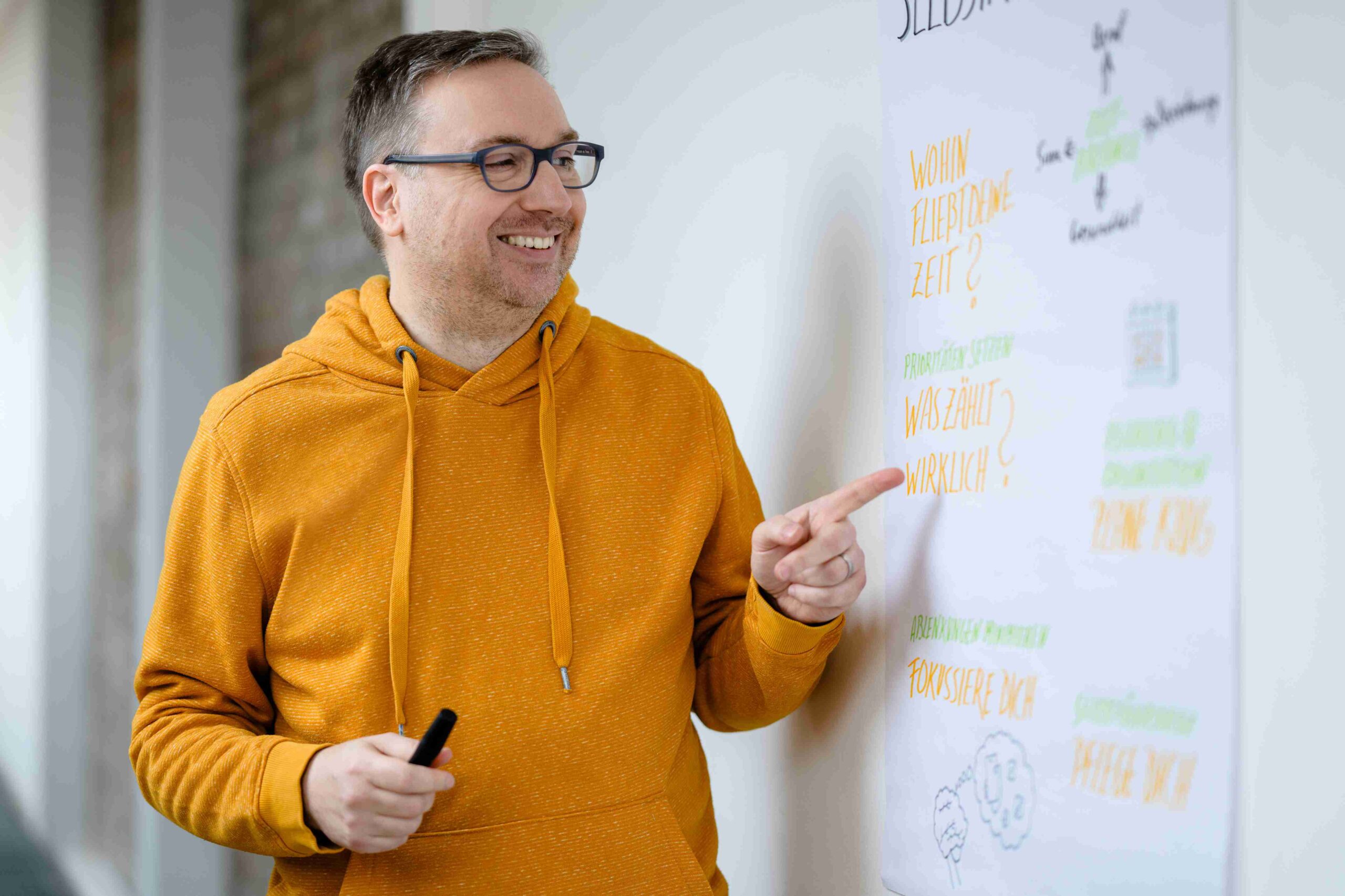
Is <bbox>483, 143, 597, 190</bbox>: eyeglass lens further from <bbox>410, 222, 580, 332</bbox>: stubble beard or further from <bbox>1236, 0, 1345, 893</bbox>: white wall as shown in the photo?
<bbox>1236, 0, 1345, 893</bbox>: white wall

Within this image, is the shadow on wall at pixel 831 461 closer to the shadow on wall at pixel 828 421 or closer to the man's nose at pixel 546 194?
the shadow on wall at pixel 828 421

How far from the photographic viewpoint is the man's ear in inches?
50.2

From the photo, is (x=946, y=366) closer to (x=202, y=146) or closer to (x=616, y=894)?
(x=616, y=894)

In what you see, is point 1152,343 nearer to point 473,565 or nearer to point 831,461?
point 831,461

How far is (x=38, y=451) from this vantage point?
4.34 meters

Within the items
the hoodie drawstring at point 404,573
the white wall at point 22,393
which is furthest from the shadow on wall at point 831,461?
the white wall at point 22,393

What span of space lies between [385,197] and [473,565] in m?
0.48

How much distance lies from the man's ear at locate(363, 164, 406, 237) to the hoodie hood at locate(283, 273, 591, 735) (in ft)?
0.26

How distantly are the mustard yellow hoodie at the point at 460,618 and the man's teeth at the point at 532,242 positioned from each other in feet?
0.35

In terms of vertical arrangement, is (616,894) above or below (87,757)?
above

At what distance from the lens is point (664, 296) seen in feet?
5.35

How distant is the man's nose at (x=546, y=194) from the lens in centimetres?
121

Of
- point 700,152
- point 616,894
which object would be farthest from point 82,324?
point 616,894

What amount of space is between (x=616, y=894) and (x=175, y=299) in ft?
8.60
